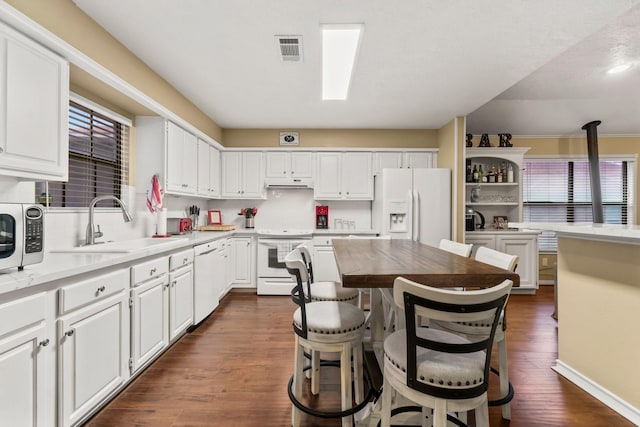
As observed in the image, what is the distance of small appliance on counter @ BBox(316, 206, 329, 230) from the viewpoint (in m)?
4.93

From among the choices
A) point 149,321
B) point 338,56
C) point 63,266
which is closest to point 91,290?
point 63,266

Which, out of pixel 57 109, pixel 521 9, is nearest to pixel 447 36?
pixel 521 9

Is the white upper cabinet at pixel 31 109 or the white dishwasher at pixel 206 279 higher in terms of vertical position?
the white upper cabinet at pixel 31 109

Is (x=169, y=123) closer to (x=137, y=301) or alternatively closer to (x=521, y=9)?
(x=137, y=301)

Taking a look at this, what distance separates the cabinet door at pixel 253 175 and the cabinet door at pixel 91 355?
2.97 metres

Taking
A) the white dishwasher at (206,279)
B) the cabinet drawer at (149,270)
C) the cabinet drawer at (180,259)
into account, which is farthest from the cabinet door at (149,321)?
the white dishwasher at (206,279)

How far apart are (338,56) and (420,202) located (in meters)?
2.29

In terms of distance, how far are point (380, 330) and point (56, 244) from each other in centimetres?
238

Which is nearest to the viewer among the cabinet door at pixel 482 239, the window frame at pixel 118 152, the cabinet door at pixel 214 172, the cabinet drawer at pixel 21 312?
the cabinet drawer at pixel 21 312

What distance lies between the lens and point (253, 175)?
4.79m

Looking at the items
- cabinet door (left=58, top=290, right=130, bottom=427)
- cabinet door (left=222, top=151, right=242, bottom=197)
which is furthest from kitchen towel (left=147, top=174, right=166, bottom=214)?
cabinet door (left=222, top=151, right=242, bottom=197)

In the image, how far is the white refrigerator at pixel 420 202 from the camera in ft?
13.7

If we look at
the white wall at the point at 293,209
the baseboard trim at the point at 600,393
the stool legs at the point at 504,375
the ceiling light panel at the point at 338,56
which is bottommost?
the baseboard trim at the point at 600,393

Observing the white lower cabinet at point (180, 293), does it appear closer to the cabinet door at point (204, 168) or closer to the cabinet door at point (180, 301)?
the cabinet door at point (180, 301)
